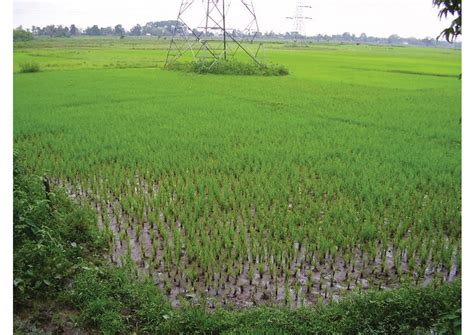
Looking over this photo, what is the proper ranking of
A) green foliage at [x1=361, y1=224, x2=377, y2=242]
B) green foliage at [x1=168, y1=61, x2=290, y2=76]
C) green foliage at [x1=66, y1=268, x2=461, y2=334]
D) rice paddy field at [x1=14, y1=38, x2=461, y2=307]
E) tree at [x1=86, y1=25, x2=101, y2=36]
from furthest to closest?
tree at [x1=86, y1=25, x2=101, y2=36]
green foliage at [x1=168, y1=61, x2=290, y2=76]
green foliage at [x1=361, y1=224, x2=377, y2=242]
rice paddy field at [x1=14, y1=38, x2=461, y2=307]
green foliage at [x1=66, y1=268, x2=461, y2=334]

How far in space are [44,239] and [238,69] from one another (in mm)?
19892

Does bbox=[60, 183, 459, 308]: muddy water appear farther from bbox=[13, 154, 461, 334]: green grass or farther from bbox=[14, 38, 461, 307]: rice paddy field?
bbox=[13, 154, 461, 334]: green grass

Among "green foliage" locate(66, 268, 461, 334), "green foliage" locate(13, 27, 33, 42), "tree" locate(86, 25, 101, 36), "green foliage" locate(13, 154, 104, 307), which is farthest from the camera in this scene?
"tree" locate(86, 25, 101, 36)

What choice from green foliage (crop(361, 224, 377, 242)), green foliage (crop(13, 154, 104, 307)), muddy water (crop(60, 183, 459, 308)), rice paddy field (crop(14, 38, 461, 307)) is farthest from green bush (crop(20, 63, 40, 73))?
green foliage (crop(361, 224, 377, 242))

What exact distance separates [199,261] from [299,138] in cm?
543

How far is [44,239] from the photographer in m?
4.25

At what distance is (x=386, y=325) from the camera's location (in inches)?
136

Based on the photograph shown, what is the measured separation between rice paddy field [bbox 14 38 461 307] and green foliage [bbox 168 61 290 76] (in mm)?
8474

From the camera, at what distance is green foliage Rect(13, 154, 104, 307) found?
384cm

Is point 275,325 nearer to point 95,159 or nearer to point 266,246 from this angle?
point 266,246

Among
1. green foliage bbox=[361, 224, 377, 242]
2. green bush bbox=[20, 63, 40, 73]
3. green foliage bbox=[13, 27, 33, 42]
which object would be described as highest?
green foliage bbox=[13, 27, 33, 42]

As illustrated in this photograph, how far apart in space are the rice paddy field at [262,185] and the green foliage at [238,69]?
8.47m

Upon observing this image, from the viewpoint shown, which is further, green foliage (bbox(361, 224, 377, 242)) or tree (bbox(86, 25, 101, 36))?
tree (bbox(86, 25, 101, 36))

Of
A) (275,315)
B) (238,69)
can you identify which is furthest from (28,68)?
(275,315)
